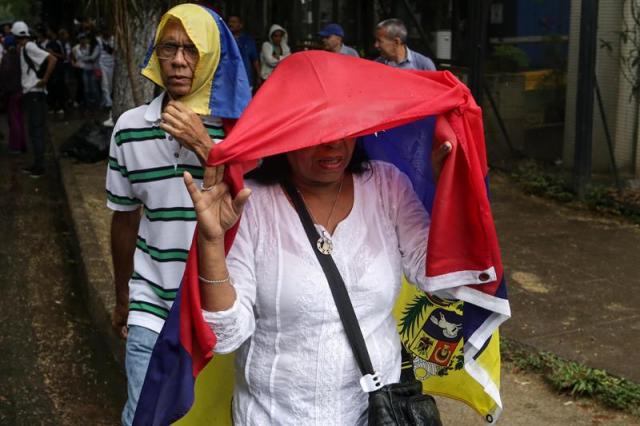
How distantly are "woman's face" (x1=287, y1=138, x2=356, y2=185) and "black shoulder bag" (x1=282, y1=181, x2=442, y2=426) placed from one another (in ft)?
0.36

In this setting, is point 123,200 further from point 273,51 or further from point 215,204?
point 273,51

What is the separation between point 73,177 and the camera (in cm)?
1101

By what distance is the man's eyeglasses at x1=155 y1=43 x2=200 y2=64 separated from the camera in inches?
131

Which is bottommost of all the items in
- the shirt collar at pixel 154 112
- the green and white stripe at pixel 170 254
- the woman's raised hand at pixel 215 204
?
the green and white stripe at pixel 170 254

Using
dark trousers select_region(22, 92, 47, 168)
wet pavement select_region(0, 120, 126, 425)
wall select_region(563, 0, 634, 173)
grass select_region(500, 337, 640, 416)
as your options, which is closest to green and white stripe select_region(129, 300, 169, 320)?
wet pavement select_region(0, 120, 126, 425)

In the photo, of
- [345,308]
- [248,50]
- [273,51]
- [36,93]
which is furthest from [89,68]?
[345,308]

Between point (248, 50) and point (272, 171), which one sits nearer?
point (272, 171)

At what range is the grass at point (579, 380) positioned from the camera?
467 centimetres

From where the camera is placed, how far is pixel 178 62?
333cm

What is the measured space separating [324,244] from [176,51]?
113 cm

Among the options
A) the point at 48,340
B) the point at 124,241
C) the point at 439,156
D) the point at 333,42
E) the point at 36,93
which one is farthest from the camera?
the point at 36,93

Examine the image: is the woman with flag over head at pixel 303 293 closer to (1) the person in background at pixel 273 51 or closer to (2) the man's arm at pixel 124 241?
(2) the man's arm at pixel 124 241

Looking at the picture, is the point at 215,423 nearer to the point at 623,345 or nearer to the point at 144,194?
the point at 144,194

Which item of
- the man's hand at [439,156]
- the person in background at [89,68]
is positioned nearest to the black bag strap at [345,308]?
the man's hand at [439,156]
